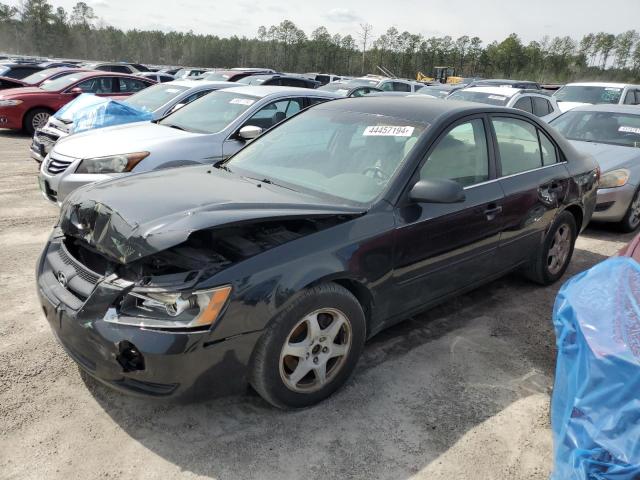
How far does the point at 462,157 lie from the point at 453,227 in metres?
0.55

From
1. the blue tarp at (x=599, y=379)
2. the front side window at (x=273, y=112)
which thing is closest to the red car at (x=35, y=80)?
the front side window at (x=273, y=112)

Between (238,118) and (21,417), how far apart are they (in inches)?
176

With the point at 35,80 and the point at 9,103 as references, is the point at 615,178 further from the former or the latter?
the point at 35,80

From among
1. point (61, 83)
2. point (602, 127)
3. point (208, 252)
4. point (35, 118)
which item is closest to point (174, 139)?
point (208, 252)

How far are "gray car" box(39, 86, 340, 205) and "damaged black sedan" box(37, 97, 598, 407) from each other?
207cm

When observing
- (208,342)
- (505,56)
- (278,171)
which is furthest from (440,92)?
(505,56)

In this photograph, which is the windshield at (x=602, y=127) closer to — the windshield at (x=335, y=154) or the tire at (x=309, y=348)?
the windshield at (x=335, y=154)

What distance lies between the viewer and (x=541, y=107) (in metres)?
10.3

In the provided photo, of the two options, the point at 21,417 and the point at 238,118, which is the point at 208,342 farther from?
the point at 238,118

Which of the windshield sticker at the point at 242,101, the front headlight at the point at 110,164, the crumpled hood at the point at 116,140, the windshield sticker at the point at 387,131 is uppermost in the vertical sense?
the windshield sticker at the point at 387,131

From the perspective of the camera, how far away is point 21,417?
2.65 m

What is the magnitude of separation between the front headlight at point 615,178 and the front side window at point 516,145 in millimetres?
2502

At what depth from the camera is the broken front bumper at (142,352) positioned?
2.27 metres

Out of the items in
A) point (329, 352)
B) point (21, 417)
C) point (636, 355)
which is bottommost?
point (21, 417)
